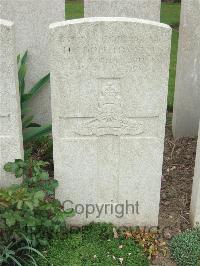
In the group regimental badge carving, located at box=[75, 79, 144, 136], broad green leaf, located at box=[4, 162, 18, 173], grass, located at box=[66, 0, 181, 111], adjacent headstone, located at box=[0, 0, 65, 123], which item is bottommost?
broad green leaf, located at box=[4, 162, 18, 173]

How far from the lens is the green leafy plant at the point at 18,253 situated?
298 cm

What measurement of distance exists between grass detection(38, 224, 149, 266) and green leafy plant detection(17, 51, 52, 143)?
1.04m

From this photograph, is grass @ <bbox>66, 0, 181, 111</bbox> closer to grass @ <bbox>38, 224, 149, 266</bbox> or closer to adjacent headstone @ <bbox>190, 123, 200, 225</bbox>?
adjacent headstone @ <bbox>190, 123, 200, 225</bbox>

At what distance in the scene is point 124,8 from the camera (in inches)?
167

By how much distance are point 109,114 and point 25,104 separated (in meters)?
1.74

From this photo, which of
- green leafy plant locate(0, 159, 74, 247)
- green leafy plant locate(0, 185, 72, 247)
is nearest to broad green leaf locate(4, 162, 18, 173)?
green leafy plant locate(0, 159, 74, 247)

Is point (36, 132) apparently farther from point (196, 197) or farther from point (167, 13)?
point (167, 13)

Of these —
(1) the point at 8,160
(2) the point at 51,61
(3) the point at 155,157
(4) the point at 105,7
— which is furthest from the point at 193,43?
(1) the point at 8,160

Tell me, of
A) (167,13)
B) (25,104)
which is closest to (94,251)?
(25,104)

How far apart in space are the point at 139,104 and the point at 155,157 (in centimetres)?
45

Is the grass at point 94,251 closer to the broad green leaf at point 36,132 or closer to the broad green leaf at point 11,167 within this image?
the broad green leaf at point 11,167

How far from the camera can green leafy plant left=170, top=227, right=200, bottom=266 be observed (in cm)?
323

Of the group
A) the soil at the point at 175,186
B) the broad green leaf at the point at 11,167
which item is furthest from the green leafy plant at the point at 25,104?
the broad green leaf at the point at 11,167

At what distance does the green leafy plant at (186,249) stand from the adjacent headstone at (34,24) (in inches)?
84.7
